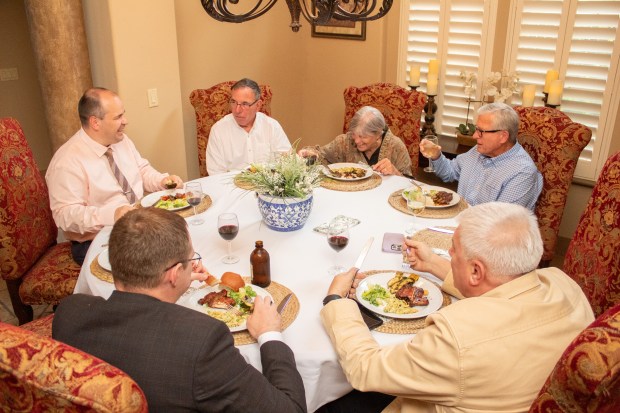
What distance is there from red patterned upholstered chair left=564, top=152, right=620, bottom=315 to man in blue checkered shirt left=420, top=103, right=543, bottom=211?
0.66 m

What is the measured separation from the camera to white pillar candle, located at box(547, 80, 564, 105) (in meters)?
3.19

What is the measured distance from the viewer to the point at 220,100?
368 centimetres

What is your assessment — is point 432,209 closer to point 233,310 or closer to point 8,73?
point 233,310

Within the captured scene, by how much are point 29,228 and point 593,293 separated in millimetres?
2422

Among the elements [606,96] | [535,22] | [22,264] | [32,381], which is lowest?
[22,264]

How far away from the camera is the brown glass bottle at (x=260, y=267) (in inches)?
69.3

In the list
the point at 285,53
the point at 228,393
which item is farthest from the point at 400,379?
the point at 285,53

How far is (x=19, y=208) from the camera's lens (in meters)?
2.34

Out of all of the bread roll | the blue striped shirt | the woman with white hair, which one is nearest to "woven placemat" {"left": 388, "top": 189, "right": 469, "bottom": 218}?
the blue striped shirt

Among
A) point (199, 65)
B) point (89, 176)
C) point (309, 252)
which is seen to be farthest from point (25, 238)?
point (199, 65)

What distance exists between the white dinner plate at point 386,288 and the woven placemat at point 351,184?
0.92m

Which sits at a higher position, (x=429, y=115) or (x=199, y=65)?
(x=199, y=65)

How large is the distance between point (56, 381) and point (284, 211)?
1.29 metres

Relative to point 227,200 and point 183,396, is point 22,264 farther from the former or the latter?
point 183,396
